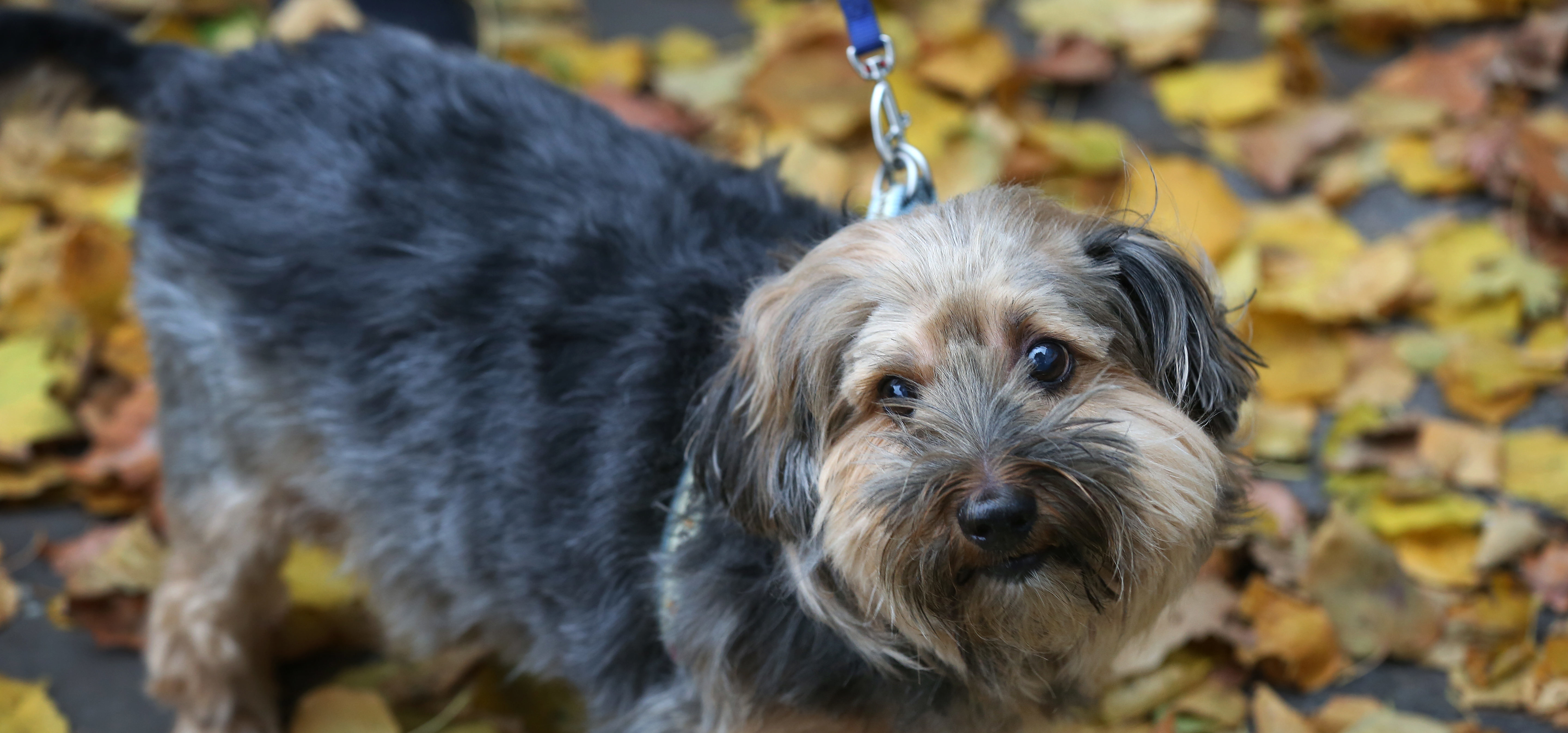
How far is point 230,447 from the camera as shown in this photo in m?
3.32

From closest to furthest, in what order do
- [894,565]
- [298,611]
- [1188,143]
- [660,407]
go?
1. [894,565]
2. [660,407]
3. [298,611]
4. [1188,143]

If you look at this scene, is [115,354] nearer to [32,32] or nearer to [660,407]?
[32,32]

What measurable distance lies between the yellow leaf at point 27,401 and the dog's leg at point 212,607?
99 centimetres

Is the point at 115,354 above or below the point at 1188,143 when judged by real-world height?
below

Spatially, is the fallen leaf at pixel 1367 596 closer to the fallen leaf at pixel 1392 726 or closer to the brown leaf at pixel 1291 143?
the fallen leaf at pixel 1392 726

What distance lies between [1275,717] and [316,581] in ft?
9.43

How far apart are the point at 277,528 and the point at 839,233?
203cm

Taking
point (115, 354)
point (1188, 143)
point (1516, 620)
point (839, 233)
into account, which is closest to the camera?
point (839, 233)

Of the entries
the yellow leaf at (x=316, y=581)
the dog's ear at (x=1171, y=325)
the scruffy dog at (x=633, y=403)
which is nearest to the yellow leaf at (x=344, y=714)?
the scruffy dog at (x=633, y=403)

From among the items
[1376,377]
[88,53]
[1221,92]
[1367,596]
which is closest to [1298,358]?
[1376,377]

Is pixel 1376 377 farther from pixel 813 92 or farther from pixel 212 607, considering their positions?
pixel 212 607

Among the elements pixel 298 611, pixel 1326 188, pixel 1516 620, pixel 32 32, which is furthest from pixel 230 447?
pixel 1326 188

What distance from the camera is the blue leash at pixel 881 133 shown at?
2842 millimetres

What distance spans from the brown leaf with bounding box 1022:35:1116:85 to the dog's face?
3.18 metres
